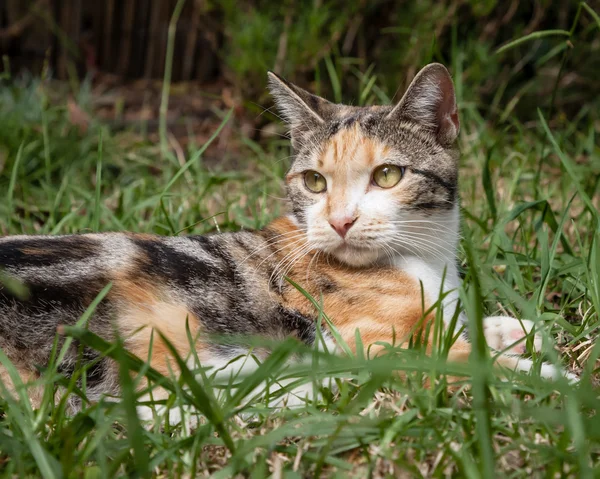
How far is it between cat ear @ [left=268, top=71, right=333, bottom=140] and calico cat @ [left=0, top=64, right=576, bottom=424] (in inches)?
0.4

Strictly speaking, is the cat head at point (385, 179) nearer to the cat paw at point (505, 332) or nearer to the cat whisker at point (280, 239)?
the cat whisker at point (280, 239)

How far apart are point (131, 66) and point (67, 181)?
3433 millimetres

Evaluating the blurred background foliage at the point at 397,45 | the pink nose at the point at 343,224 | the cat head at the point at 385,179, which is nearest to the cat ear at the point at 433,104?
the cat head at the point at 385,179

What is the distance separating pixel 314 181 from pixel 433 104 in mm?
529

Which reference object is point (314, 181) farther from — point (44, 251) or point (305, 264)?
point (44, 251)

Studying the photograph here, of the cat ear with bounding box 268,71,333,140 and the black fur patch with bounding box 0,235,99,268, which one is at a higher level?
the cat ear with bounding box 268,71,333,140

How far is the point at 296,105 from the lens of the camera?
2.72 m

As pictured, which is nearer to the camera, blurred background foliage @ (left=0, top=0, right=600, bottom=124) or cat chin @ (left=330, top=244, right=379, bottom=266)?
cat chin @ (left=330, top=244, right=379, bottom=266)

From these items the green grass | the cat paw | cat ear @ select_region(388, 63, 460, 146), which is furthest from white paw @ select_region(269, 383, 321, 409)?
cat ear @ select_region(388, 63, 460, 146)

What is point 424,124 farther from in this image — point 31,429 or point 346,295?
point 31,429

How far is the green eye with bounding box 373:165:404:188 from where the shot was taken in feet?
7.85

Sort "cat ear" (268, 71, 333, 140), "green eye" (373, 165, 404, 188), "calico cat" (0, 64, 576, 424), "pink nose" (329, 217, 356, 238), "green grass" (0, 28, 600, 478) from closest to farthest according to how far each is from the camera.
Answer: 1. "green grass" (0, 28, 600, 478)
2. "calico cat" (0, 64, 576, 424)
3. "pink nose" (329, 217, 356, 238)
4. "green eye" (373, 165, 404, 188)
5. "cat ear" (268, 71, 333, 140)

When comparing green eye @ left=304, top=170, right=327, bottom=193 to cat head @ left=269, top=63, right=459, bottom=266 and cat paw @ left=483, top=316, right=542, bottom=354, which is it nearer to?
cat head @ left=269, top=63, right=459, bottom=266

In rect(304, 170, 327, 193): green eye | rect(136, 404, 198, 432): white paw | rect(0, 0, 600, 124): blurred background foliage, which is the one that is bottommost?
rect(136, 404, 198, 432): white paw
